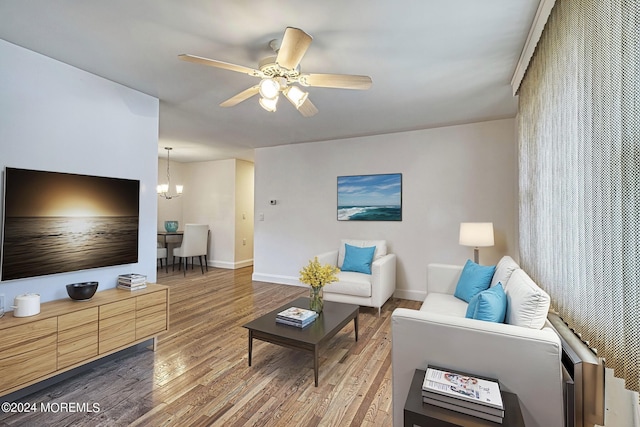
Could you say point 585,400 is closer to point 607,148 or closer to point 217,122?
point 607,148

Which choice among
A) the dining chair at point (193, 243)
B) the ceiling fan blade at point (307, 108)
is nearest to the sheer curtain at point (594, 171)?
the ceiling fan blade at point (307, 108)

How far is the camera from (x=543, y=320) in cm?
159

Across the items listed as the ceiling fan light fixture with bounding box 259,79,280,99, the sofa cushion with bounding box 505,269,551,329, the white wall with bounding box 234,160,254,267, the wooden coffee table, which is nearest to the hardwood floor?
the wooden coffee table

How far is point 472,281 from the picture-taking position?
2791 millimetres

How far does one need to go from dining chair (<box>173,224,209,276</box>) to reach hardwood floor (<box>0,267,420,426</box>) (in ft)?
9.70

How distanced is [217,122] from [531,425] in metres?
4.21

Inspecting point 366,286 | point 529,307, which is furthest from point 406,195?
point 529,307

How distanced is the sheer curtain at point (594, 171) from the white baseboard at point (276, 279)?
12.7ft

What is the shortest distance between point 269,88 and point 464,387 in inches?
81.0

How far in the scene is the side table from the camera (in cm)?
125

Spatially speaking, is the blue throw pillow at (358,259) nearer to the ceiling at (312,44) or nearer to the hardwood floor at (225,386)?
the hardwood floor at (225,386)

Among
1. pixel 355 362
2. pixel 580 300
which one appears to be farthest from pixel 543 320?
pixel 355 362

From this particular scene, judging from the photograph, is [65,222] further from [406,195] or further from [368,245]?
[406,195]

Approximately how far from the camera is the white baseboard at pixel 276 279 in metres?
5.29
